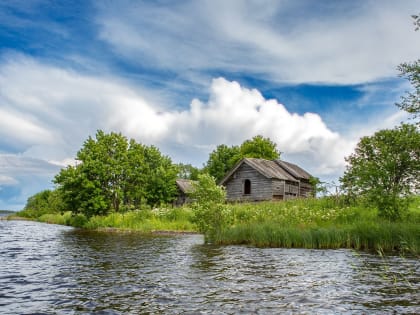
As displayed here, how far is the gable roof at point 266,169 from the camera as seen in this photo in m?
49.2

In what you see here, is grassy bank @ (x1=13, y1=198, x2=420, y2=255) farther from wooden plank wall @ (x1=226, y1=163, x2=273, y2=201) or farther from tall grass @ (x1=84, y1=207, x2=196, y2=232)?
wooden plank wall @ (x1=226, y1=163, x2=273, y2=201)

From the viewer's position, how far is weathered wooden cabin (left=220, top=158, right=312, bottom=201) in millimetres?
49281

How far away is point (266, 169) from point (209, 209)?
27.0 m

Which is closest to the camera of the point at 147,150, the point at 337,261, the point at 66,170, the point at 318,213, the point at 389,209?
the point at 337,261

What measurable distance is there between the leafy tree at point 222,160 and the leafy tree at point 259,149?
269 centimetres

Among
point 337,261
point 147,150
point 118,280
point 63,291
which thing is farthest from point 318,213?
point 147,150

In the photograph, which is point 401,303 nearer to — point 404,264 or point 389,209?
point 404,264

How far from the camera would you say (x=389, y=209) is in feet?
80.4

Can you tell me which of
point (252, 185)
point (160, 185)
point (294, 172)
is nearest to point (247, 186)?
point (252, 185)

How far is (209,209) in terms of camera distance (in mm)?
24344

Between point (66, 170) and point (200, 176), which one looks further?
point (66, 170)

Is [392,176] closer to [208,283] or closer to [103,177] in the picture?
[208,283]

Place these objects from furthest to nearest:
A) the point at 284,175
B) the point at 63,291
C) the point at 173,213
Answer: the point at 284,175 < the point at 173,213 < the point at 63,291

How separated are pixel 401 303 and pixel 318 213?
751 inches
